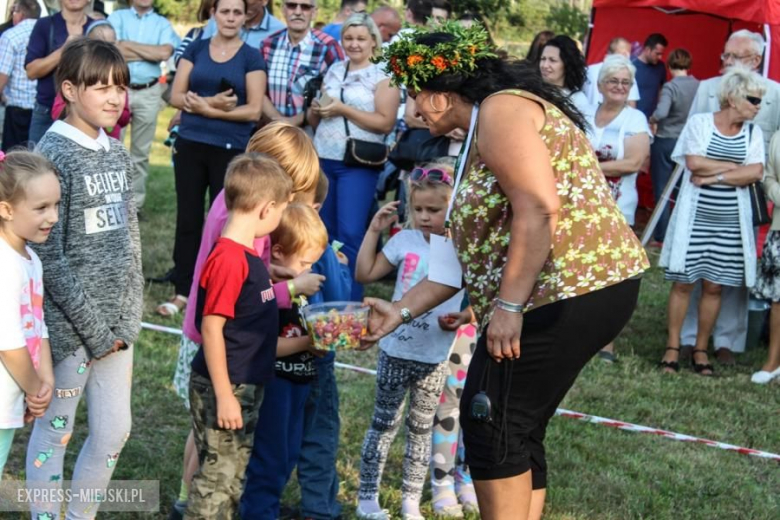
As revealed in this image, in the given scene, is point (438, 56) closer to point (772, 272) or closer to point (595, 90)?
point (772, 272)

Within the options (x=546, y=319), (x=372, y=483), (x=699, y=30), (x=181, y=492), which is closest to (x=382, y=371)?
(x=372, y=483)

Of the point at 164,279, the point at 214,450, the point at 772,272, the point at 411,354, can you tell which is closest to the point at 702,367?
the point at 772,272

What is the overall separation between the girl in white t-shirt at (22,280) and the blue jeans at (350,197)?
3771mm

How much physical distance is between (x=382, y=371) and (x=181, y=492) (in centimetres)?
93

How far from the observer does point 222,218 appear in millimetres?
3652

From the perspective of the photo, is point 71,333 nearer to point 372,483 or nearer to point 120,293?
point 120,293

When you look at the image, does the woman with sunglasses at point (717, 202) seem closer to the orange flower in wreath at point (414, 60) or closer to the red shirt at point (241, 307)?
the orange flower in wreath at point (414, 60)

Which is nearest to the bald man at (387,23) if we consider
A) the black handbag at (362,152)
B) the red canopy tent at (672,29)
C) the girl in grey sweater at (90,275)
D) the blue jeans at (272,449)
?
the black handbag at (362,152)

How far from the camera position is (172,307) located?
23.2 feet

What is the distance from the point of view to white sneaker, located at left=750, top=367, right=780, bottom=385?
693 cm

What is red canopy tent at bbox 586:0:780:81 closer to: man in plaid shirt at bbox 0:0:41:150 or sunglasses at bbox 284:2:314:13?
sunglasses at bbox 284:2:314:13

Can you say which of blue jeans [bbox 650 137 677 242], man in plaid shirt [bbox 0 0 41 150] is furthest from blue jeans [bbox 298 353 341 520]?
blue jeans [bbox 650 137 677 242]

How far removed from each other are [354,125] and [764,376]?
3239 millimetres

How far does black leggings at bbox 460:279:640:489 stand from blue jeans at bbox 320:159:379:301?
3.76m
